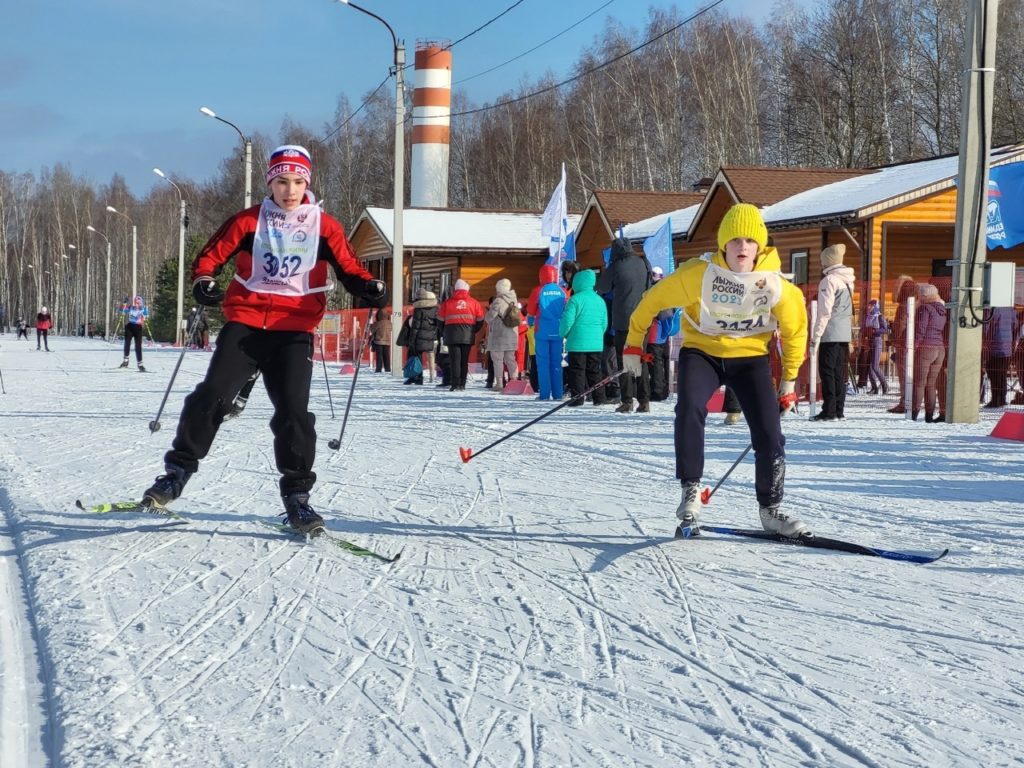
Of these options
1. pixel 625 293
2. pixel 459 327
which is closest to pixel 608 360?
pixel 625 293

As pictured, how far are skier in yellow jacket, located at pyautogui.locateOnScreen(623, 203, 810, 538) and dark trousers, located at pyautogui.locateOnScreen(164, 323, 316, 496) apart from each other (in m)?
1.55

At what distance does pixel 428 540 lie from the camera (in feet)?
19.1

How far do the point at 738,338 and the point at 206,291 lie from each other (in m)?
2.29

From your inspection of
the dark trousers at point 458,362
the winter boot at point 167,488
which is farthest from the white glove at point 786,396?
the dark trousers at point 458,362

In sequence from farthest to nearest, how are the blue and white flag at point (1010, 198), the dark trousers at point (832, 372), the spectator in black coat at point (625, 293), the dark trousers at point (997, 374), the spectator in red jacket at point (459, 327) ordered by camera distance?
1. the spectator in red jacket at point (459, 327)
2. the blue and white flag at point (1010, 198)
3. the dark trousers at point (997, 374)
4. the spectator in black coat at point (625, 293)
5. the dark trousers at point (832, 372)

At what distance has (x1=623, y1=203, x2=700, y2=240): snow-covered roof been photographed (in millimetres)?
30141

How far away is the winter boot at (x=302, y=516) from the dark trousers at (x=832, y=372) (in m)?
Answer: 7.86

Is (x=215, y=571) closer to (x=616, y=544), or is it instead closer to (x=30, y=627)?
(x=30, y=627)

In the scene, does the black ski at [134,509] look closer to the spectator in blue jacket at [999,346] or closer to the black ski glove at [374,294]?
the black ski glove at [374,294]

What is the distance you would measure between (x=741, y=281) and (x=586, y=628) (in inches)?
78.8

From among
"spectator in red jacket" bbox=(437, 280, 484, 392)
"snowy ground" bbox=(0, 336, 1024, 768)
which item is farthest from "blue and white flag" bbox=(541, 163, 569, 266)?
"snowy ground" bbox=(0, 336, 1024, 768)

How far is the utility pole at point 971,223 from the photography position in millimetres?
12461

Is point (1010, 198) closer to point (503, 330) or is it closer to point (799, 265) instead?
point (503, 330)

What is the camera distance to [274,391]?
227 inches
